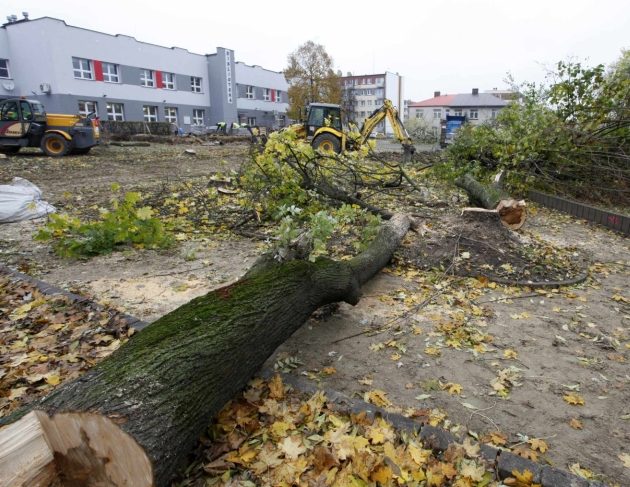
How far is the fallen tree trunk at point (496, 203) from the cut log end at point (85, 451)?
5344 mm

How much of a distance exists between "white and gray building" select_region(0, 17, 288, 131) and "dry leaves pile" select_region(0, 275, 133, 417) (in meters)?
29.9

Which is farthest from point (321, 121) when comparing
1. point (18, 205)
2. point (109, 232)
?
point (109, 232)

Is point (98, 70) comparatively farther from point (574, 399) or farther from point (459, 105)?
point (459, 105)

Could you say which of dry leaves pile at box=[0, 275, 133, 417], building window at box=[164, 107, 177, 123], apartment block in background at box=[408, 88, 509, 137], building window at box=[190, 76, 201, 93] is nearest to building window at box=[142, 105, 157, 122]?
building window at box=[164, 107, 177, 123]

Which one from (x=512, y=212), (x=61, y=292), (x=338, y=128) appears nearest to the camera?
(x=61, y=292)

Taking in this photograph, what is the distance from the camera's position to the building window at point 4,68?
28656 millimetres

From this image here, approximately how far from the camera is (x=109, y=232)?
5.59m

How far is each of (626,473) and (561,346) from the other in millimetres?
1375

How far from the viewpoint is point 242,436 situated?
2295mm

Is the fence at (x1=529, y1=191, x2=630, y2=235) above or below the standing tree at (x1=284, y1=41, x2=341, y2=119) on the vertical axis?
below

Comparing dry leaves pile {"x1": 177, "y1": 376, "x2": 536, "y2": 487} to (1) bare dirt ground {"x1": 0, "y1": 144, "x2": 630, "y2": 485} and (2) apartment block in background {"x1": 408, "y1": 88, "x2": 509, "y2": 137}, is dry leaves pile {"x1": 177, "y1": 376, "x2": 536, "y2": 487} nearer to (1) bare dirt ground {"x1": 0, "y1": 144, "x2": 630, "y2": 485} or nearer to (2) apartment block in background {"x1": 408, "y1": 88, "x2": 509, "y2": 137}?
(1) bare dirt ground {"x1": 0, "y1": 144, "x2": 630, "y2": 485}

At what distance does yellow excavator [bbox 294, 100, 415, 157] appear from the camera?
1517 centimetres

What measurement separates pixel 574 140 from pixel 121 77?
3218 centimetres

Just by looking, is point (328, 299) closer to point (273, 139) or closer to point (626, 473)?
point (626, 473)
